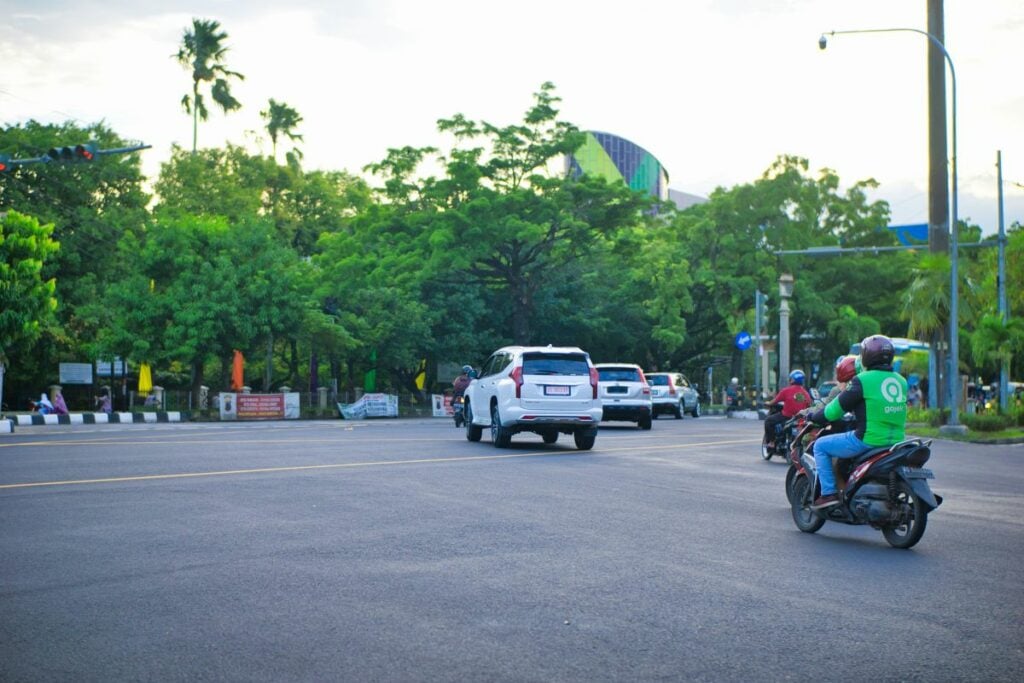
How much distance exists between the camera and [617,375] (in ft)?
101

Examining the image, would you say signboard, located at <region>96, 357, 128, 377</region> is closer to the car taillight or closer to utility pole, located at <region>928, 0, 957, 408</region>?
the car taillight

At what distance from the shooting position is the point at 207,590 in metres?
6.98

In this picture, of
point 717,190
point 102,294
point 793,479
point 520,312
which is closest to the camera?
point 793,479

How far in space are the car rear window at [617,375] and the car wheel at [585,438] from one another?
29.9 ft

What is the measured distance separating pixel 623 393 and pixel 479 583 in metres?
23.6

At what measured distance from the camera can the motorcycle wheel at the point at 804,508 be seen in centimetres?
1024

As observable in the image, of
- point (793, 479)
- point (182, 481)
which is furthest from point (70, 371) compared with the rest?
point (793, 479)

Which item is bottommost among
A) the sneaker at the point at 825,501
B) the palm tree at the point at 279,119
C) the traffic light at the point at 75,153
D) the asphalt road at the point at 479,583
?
the asphalt road at the point at 479,583

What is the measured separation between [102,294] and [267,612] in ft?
159

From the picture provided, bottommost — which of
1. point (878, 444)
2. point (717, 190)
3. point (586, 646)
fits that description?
point (586, 646)

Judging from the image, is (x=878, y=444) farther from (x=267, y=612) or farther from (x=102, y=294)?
(x=102, y=294)

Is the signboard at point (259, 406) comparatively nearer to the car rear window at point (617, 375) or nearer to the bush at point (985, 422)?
the car rear window at point (617, 375)

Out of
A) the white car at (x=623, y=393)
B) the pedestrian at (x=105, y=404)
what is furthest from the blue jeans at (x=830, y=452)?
the pedestrian at (x=105, y=404)

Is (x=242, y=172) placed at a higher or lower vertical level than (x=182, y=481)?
higher
